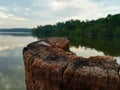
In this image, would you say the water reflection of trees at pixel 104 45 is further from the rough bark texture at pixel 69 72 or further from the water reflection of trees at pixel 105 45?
the rough bark texture at pixel 69 72

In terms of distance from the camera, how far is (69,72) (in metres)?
3.52

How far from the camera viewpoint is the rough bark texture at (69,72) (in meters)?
3.36

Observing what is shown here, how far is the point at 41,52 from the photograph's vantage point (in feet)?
15.2

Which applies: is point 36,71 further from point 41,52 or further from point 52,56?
point 41,52

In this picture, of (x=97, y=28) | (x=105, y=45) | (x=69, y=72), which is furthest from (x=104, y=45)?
(x=97, y=28)

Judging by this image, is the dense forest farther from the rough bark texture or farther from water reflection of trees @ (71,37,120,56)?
the rough bark texture

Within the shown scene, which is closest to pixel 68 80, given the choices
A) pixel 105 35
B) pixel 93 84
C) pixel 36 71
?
pixel 93 84

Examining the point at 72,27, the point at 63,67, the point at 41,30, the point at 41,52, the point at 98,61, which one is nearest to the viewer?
the point at 63,67

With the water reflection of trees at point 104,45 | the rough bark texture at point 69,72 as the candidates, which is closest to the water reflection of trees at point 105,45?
the water reflection of trees at point 104,45

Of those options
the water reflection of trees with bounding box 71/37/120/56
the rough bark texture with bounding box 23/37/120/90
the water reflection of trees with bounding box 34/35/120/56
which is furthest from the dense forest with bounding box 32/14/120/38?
the rough bark texture with bounding box 23/37/120/90

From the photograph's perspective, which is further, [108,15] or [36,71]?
[108,15]

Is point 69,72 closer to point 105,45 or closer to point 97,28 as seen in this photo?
point 105,45

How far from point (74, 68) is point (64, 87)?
0.87 ft

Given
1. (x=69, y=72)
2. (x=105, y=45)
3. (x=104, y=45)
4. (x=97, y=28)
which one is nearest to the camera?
(x=69, y=72)
